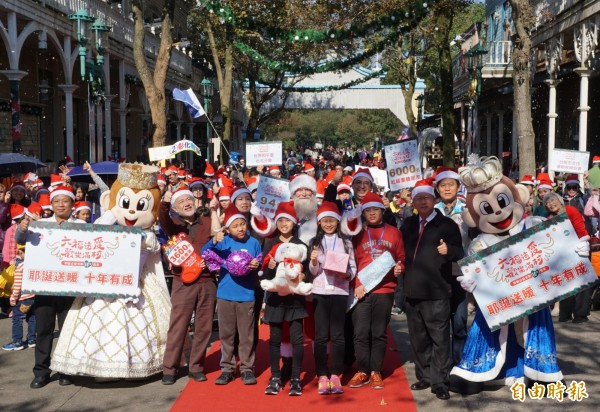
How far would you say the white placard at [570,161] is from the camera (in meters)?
14.4

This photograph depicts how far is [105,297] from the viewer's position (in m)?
7.72

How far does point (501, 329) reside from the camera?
721 cm

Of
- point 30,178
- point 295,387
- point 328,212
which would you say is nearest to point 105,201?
point 328,212

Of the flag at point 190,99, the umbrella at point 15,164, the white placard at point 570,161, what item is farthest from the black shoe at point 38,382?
the white placard at point 570,161

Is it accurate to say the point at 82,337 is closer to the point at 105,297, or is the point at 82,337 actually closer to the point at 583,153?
the point at 105,297

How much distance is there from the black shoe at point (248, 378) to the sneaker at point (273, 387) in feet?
1.07

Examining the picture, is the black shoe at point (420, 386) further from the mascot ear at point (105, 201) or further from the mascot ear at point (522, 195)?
the mascot ear at point (105, 201)

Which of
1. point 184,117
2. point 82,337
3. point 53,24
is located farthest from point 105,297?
point 184,117

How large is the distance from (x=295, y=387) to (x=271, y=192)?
350cm

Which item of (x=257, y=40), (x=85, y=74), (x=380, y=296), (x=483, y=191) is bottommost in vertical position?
(x=380, y=296)

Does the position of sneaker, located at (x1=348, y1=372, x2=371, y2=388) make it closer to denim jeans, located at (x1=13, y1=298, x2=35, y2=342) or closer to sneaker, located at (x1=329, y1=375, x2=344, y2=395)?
sneaker, located at (x1=329, y1=375, x2=344, y2=395)

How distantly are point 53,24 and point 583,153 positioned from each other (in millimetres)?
12122

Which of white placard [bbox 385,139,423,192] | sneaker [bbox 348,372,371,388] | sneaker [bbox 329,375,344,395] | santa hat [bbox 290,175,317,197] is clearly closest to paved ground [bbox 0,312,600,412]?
sneaker [bbox 348,372,371,388]

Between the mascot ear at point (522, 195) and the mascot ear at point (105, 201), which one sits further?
the mascot ear at point (105, 201)
